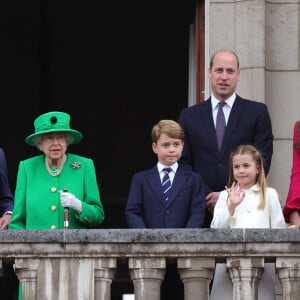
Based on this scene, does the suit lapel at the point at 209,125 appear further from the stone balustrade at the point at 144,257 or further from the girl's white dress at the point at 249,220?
the stone balustrade at the point at 144,257

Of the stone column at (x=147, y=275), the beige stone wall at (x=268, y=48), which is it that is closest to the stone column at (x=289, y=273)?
the stone column at (x=147, y=275)

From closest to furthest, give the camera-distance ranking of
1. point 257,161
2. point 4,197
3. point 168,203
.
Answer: point 257,161
point 168,203
point 4,197

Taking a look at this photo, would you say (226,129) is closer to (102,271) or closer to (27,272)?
(102,271)

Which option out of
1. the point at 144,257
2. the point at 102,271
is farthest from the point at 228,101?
the point at 102,271

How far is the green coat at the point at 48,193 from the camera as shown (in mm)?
13554

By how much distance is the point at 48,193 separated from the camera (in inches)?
539

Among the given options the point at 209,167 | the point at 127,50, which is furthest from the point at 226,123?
the point at 127,50

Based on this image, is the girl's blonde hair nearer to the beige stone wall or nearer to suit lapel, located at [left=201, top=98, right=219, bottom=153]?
suit lapel, located at [left=201, top=98, right=219, bottom=153]

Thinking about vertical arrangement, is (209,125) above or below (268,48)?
below

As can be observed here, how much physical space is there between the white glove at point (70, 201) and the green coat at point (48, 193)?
0.50 ft

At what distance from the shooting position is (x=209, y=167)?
1402cm

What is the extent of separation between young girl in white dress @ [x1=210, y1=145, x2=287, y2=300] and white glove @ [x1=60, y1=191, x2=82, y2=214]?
0.97 meters

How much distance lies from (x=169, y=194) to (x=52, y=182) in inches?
34.5

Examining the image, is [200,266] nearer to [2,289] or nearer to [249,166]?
[249,166]
